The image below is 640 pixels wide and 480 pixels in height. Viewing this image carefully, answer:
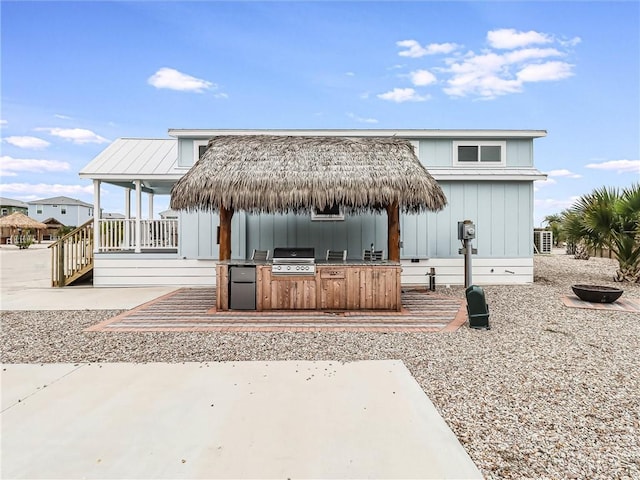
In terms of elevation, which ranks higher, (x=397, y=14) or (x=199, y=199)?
(x=397, y=14)

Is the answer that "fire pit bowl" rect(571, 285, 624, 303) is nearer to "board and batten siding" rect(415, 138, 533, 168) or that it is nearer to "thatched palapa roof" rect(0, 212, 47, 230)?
"board and batten siding" rect(415, 138, 533, 168)

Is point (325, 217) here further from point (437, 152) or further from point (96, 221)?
point (96, 221)

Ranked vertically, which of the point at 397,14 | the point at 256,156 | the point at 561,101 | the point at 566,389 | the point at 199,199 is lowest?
the point at 566,389

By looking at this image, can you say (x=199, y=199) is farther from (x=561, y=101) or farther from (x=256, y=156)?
(x=561, y=101)

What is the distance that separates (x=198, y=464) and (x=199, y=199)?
5.37 m

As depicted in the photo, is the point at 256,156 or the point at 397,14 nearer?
the point at 256,156

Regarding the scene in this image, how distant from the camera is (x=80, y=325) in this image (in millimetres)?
5777

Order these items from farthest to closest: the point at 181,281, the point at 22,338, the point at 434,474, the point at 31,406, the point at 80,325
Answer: the point at 181,281, the point at 80,325, the point at 22,338, the point at 31,406, the point at 434,474

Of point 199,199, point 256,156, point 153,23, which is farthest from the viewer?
point 153,23

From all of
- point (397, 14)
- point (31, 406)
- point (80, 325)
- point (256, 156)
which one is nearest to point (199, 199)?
point (256, 156)

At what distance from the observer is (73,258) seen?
10.1 metres

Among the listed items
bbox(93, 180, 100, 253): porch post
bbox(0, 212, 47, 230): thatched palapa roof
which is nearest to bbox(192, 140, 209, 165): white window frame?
bbox(93, 180, 100, 253): porch post

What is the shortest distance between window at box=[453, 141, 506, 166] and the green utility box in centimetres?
585

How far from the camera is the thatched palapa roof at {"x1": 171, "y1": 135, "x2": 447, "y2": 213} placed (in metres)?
6.80
